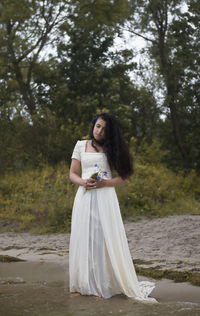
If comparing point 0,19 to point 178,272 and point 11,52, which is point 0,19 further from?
point 178,272

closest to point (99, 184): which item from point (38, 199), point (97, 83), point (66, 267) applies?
point (66, 267)

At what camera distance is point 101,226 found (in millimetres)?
4758

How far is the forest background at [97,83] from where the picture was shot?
617 inches

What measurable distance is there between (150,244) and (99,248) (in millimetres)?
3625

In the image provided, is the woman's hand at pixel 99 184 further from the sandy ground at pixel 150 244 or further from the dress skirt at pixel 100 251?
the sandy ground at pixel 150 244

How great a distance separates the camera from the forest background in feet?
51.4

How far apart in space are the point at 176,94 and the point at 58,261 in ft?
41.6

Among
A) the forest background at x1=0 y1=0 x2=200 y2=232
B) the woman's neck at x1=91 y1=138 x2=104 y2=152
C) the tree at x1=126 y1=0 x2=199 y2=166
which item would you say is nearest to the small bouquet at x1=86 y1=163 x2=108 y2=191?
the woman's neck at x1=91 y1=138 x2=104 y2=152

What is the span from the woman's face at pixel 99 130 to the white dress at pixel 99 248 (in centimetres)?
24

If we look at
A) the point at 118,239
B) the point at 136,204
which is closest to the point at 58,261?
the point at 118,239

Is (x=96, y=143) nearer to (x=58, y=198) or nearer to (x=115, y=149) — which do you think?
(x=115, y=149)

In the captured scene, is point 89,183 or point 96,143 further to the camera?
point 96,143

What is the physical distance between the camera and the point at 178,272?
5965mm

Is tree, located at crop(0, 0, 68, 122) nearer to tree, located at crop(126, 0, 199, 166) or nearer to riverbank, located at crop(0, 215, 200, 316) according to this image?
tree, located at crop(126, 0, 199, 166)
